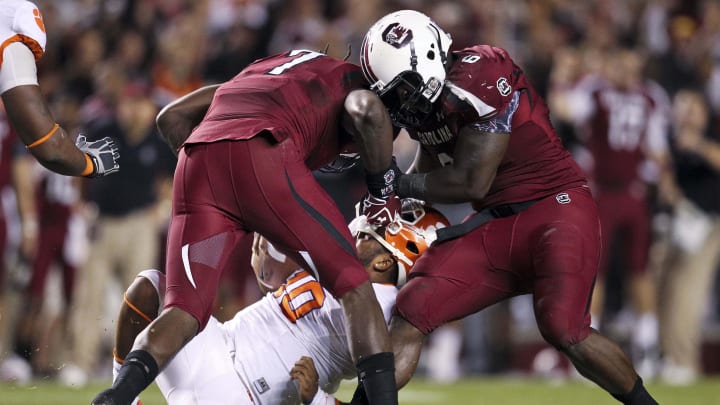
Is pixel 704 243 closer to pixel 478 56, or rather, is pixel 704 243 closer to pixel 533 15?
pixel 533 15

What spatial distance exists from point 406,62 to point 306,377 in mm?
1316

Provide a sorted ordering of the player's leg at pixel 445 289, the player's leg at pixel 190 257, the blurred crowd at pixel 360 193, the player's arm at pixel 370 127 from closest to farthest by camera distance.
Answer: the player's leg at pixel 190 257 → the player's arm at pixel 370 127 → the player's leg at pixel 445 289 → the blurred crowd at pixel 360 193

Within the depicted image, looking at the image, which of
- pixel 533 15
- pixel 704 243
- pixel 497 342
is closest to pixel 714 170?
pixel 704 243

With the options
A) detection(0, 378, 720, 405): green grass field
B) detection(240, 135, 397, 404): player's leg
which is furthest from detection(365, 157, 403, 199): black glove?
detection(0, 378, 720, 405): green grass field

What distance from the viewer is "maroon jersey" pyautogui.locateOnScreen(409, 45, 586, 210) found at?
15.8ft

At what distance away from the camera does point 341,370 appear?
191 inches

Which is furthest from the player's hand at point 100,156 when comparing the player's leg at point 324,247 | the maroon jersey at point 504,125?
the maroon jersey at point 504,125

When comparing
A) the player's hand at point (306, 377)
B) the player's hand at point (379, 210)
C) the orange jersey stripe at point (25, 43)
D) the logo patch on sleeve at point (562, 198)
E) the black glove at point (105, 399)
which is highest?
the orange jersey stripe at point (25, 43)

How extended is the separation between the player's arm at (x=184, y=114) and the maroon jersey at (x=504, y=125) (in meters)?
0.93

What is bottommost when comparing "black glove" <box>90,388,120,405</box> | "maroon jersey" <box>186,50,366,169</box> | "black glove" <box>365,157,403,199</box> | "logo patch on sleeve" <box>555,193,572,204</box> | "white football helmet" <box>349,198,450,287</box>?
"white football helmet" <box>349,198,450,287</box>

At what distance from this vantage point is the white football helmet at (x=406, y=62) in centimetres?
468

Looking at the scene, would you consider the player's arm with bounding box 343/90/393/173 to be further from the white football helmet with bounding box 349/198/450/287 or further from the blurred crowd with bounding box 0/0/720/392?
the blurred crowd with bounding box 0/0/720/392

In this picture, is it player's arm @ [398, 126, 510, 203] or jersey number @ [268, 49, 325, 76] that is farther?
player's arm @ [398, 126, 510, 203]

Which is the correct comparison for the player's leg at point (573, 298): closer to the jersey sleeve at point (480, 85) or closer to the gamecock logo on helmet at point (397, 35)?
the jersey sleeve at point (480, 85)
